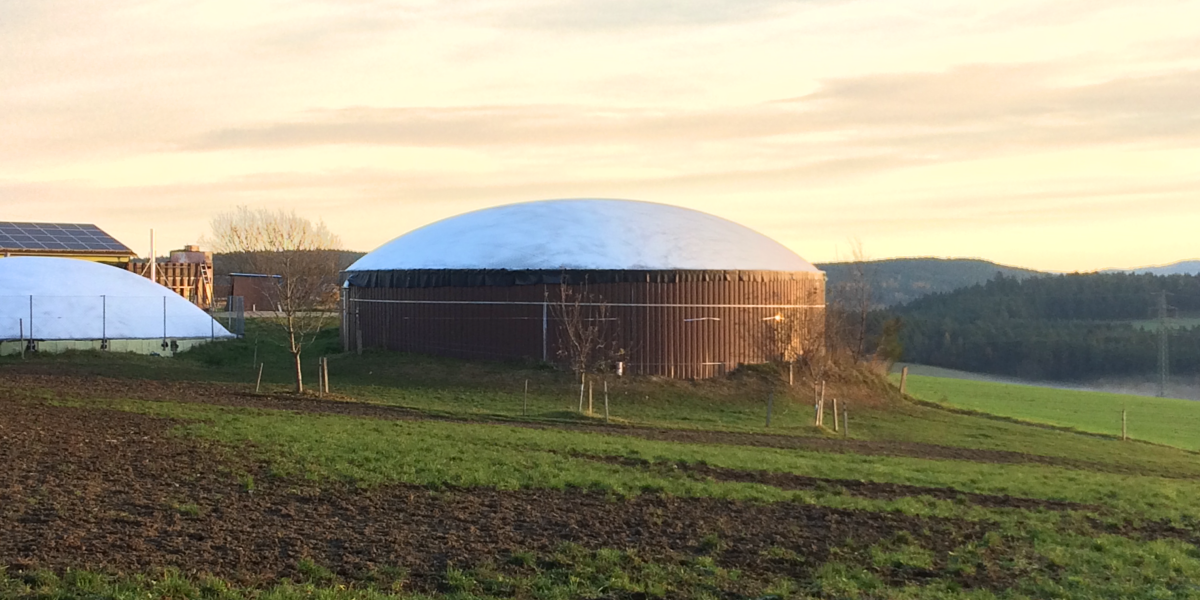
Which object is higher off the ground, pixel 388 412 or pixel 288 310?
pixel 288 310

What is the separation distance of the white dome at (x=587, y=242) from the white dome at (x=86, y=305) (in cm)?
760

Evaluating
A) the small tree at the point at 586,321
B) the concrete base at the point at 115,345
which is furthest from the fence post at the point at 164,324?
the small tree at the point at 586,321

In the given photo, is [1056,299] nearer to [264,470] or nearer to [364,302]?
[364,302]

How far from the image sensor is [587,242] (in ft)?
128

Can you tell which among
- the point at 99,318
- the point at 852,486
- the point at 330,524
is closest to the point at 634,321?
the point at 99,318

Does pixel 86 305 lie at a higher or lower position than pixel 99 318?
higher

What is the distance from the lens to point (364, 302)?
4250 centimetres

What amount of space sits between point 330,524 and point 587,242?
2827 cm

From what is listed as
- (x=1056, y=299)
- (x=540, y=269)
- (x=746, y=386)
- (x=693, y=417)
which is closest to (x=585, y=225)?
(x=540, y=269)

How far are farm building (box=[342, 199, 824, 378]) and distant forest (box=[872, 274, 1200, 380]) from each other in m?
39.3

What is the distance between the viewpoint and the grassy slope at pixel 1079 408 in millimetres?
40875

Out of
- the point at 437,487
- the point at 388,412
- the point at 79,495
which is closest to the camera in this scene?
the point at 79,495

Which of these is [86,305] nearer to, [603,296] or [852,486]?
[603,296]

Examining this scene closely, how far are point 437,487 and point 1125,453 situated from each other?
23201 millimetres
